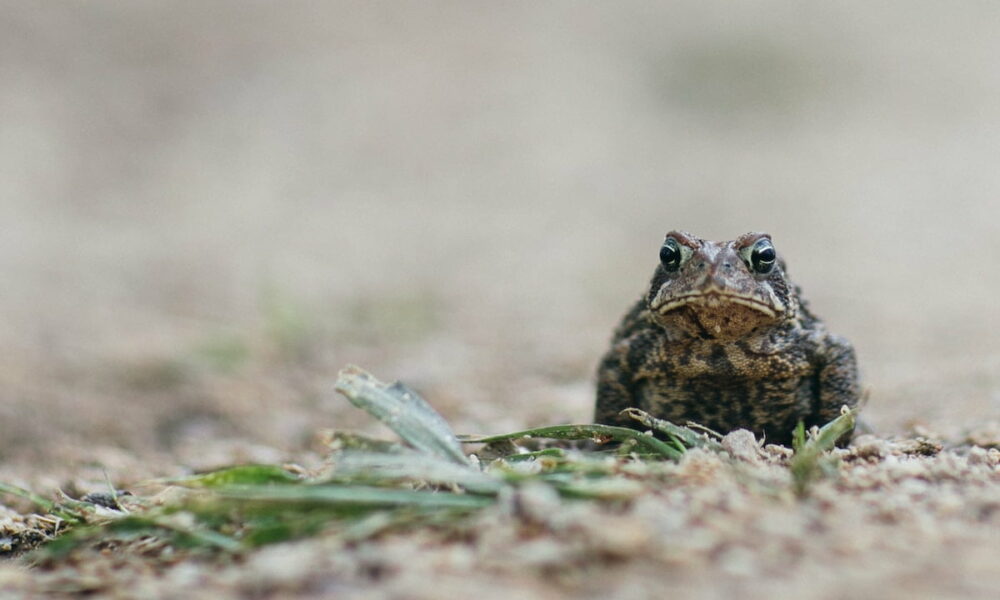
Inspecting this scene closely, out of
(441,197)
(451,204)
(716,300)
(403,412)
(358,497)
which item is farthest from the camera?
(441,197)

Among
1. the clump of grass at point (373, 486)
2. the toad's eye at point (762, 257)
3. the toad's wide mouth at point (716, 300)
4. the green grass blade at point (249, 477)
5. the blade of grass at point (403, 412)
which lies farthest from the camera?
the toad's eye at point (762, 257)

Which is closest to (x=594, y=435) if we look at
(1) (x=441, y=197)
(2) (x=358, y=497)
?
(2) (x=358, y=497)

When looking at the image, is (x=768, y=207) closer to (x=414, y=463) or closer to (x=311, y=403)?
(x=311, y=403)

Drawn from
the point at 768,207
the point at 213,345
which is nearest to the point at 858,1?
the point at 768,207

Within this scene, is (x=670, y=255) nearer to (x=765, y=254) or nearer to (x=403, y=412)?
(x=765, y=254)

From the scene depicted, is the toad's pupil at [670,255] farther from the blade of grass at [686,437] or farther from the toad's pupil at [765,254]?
the blade of grass at [686,437]

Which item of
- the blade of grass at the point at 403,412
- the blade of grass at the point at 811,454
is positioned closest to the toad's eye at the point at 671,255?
the blade of grass at the point at 811,454
